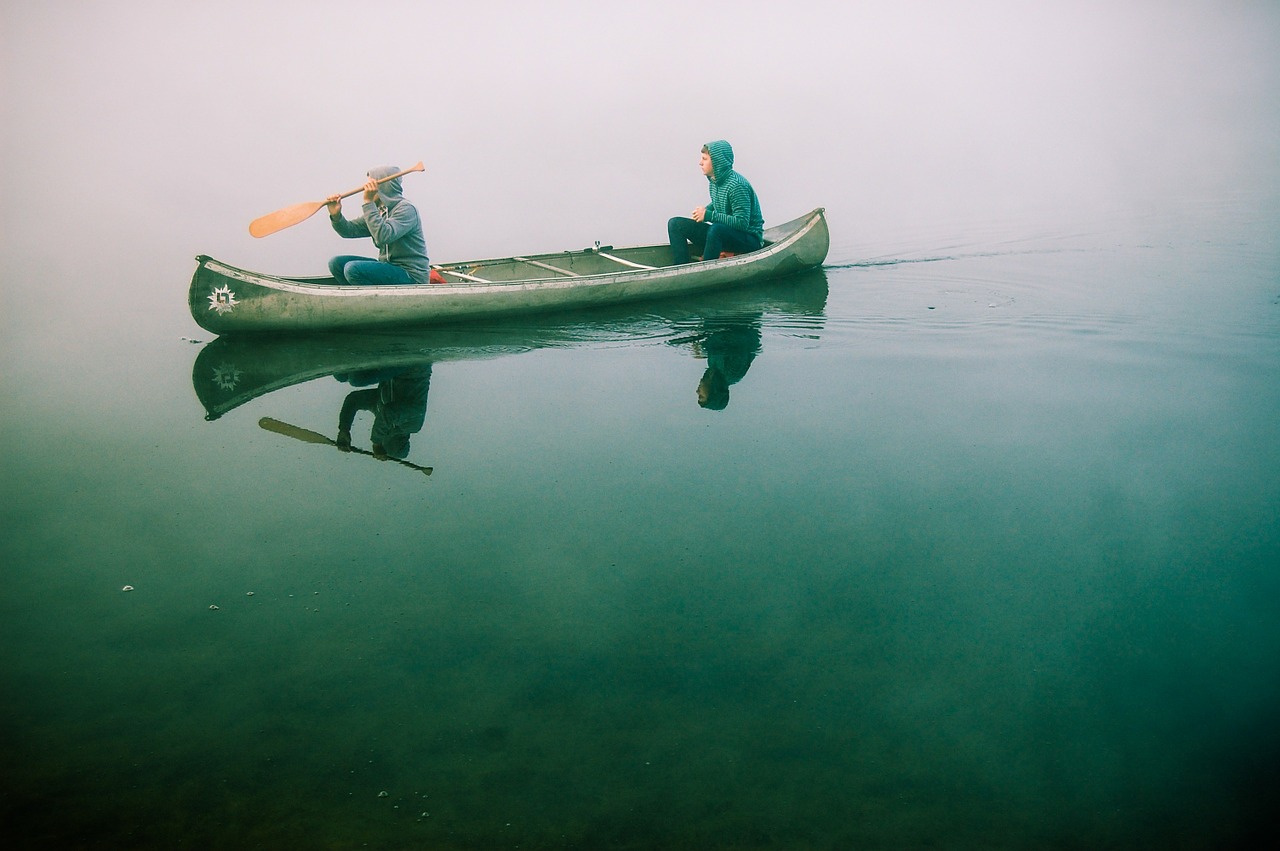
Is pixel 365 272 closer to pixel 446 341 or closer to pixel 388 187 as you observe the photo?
pixel 388 187

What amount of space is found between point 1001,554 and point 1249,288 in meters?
6.37

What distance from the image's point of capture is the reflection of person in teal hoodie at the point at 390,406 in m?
5.29

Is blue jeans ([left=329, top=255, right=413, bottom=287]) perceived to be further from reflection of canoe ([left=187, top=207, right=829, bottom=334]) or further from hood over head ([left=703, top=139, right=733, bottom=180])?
hood over head ([left=703, top=139, right=733, bottom=180])

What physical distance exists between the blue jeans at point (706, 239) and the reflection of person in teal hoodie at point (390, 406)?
331 centimetres

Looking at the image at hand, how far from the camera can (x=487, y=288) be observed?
299 inches

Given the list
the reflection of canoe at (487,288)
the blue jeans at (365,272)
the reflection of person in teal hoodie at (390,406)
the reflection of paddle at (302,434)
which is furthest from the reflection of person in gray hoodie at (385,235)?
the reflection of paddle at (302,434)

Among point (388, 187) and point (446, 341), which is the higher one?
point (388, 187)

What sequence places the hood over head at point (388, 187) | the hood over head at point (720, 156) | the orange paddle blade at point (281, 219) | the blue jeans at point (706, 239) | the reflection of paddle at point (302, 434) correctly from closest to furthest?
1. the reflection of paddle at point (302, 434)
2. the hood over head at point (388, 187)
3. the orange paddle blade at point (281, 219)
4. the hood over head at point (720, 156)
5. the blue jeans at point (706, 239)

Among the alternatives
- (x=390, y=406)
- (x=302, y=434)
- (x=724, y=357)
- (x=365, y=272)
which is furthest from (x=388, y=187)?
(x=724, y=357)

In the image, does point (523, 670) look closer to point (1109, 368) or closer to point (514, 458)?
point (514, 458)

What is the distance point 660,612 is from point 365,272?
4.75 metres

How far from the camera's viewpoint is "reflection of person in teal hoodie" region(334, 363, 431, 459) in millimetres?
5289

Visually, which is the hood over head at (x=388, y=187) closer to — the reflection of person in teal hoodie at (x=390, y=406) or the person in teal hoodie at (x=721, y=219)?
the reflection of person in teal hoodie at (x=390, y=406)

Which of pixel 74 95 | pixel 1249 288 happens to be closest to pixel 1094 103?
pixel 1249 288
